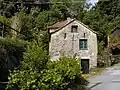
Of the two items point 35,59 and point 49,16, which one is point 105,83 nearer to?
point 35,59

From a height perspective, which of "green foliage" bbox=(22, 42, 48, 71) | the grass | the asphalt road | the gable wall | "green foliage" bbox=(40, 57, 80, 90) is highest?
the gable wall

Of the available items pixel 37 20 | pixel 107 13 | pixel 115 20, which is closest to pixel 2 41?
pixel 37 20

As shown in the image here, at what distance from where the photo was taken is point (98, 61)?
43.0m

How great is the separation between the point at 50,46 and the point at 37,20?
9.39 metres

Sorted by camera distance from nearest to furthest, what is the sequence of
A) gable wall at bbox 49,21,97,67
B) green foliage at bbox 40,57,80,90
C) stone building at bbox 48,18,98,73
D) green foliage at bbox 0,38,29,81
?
1. green foliage at bbox 40,57,80,90
2. green foliage at bbox 0,38,29,81
3. stone building at bbox 48,18,98,73
4. gable wall at bbox 49,21,97,67

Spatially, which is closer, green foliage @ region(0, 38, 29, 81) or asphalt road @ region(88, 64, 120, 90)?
green foliage @ region(0, 38, 29, 81)

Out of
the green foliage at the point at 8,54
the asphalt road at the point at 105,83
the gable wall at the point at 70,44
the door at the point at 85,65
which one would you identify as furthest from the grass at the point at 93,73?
the green foliage at the point at 8,54

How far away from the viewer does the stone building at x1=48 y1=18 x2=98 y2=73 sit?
1610 inches

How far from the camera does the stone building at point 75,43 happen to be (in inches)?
1610

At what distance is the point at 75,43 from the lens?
41531 millimetres

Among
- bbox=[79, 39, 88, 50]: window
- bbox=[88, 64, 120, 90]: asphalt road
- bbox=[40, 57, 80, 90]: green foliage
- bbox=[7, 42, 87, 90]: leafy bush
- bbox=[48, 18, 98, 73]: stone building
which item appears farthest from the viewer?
bbox=[79, 39, 88, 50]: window

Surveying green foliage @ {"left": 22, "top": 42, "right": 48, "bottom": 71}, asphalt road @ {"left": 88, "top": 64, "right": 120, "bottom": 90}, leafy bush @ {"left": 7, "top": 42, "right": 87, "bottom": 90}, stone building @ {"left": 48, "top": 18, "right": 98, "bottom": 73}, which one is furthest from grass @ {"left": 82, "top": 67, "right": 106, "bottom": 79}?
green foliage @ {"left": 22, "top": 42, "right": 48, "bottom": 71}

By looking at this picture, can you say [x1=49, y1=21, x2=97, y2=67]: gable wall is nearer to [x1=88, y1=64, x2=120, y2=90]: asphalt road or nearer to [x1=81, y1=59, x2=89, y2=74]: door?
[x1=81, y1=59, x2=89, y2=74]: door

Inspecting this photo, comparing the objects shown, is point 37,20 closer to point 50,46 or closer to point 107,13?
point 50,46
